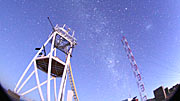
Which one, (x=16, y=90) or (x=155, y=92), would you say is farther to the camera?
(x=155, y=92)

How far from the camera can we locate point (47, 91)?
37.1 ft

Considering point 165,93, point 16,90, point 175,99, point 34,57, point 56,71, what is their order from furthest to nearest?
point 56,71
point 34,57
point 165,93
point 16,90
point 175,99

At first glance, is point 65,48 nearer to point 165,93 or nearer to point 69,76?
point 69,76

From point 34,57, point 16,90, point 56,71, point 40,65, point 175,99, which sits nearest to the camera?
point 175,99

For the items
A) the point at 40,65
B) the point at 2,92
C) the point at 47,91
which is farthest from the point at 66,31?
the point at 2,92

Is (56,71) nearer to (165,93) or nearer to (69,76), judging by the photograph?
(69,76)

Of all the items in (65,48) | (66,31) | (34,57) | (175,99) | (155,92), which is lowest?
(155,92)

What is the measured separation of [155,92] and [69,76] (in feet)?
41.7

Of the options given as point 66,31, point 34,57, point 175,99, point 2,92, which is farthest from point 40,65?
point 175,99

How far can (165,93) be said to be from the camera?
12172 millimetres

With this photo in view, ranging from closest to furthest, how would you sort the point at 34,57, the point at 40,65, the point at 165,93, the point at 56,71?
1. the point at 165,93
2. the point at 34,57
3. the point at 40,65
4. the point at 56,71

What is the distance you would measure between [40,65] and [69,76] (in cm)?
483

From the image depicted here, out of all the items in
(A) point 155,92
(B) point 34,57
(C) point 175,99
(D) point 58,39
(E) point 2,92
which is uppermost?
(D) point 58,39

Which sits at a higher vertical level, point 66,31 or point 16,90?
point 66,31
